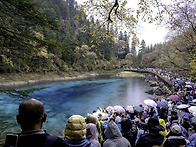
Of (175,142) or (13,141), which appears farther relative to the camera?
(175,142)

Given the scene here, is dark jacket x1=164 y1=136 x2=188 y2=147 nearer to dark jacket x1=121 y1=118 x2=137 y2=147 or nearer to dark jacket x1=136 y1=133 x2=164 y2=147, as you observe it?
dark jacket x1=136 y1=133 x2=164 y2=147

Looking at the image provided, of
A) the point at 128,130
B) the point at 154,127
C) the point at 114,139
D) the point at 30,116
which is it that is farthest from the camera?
the point at 128,130

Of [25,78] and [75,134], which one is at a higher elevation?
[75,134]

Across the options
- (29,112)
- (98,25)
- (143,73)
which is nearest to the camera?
(29,112)

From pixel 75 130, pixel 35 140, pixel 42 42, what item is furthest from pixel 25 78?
pixel 35 140

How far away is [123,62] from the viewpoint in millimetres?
67062

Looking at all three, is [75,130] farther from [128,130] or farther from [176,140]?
[176,140]

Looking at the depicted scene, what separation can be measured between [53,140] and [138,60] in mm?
70531

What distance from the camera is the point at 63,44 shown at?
395 cm

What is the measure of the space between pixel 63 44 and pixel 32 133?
306 centimetres

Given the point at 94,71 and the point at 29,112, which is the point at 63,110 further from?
the point at 94,71

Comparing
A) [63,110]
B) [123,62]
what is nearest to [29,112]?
[63,110]

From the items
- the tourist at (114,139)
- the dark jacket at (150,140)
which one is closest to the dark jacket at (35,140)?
the tourist at (114,139)

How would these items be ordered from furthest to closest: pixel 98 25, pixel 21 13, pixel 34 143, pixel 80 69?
1. pixel 80 69
2. pixel 98 25
3. pixel 21 13
4. pixel 34 143
